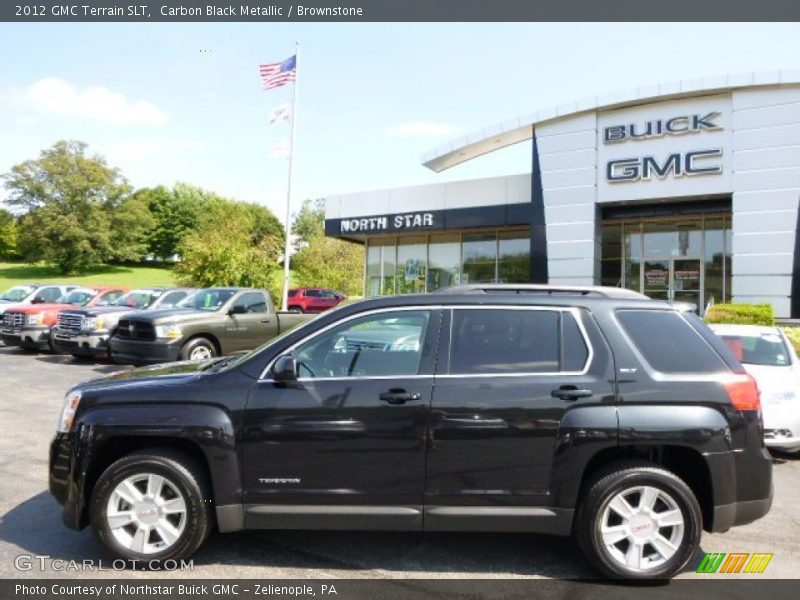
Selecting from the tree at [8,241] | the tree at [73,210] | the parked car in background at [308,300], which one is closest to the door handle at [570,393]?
the parked car in background at [308,300]

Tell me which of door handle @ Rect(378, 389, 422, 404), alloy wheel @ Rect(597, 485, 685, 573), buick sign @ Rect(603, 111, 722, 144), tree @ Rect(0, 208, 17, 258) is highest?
tree @ Rect(0, 208, 17, 258)

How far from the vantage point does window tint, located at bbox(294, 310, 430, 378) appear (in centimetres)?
396

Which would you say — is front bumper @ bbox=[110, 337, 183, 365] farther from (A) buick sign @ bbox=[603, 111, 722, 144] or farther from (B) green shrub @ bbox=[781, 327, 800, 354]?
(A) buick sign @ bbox=[603, 111, 722, 144]

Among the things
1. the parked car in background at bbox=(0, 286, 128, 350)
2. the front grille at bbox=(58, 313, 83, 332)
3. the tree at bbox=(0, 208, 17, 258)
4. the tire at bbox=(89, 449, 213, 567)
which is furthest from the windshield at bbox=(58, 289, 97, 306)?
the tree at bbox=(0, 208, 17, 258)

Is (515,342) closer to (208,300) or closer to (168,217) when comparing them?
(208,300)

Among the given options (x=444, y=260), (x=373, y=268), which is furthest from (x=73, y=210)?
(x=444, y=260)

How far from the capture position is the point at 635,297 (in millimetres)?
4254

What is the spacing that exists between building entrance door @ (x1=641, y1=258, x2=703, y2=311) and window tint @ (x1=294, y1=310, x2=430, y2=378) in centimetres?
1878

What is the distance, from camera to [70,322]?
1419cm

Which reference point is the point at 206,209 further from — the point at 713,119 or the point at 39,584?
the point at 39,584

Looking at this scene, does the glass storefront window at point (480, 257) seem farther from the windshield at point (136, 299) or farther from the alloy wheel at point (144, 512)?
the alloy wheel at point (144, 512)

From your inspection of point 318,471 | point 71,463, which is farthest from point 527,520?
point 71,463

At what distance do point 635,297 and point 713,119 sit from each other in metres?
16.5

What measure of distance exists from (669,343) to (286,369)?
244cm
